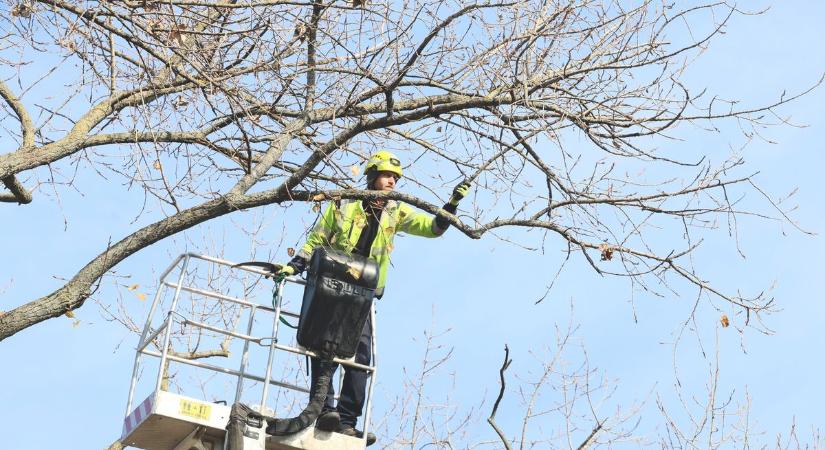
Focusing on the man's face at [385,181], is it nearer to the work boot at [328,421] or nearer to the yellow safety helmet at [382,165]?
the yellow safety helmet at [382,165]

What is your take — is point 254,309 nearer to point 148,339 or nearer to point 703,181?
point 148,339

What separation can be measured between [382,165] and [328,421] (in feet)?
6.50

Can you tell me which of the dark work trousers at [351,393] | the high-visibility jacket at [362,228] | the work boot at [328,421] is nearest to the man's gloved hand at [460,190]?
the high-visibility jacket at [362,228]

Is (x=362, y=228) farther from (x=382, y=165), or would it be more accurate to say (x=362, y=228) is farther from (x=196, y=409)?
(x=196, y=409)

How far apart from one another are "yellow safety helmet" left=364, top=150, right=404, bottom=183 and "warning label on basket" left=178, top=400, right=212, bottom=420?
227 centimetres

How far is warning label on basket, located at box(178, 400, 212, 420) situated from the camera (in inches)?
316

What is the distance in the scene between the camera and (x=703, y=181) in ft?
29.2

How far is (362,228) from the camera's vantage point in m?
9.20

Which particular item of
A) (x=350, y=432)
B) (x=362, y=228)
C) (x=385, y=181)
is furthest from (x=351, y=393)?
(x=385, y=181)

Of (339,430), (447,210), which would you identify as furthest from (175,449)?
(447,210)

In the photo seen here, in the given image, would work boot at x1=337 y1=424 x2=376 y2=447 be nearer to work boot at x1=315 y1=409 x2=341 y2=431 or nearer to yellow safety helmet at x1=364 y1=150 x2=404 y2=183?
work boot at x1=315 y1=409 x2=341 y2=431

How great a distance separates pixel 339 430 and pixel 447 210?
1.68m

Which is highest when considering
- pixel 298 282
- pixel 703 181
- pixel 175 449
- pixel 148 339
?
pixel 703 181

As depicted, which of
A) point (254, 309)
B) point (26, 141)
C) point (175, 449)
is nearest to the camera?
point (175, 449)
